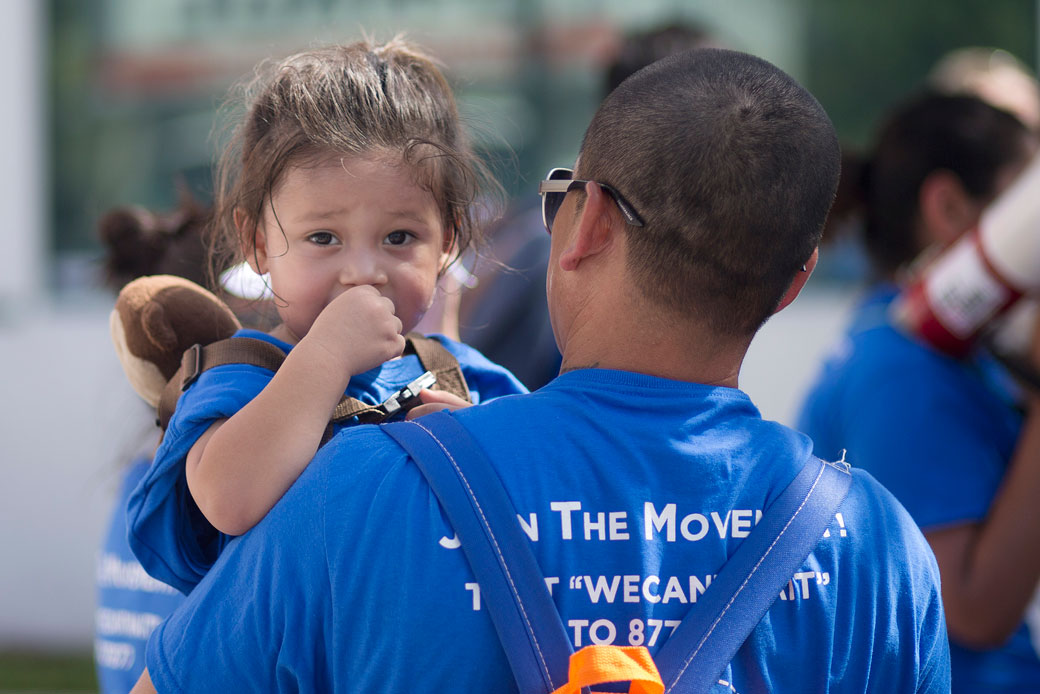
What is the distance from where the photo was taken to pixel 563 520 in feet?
4.17

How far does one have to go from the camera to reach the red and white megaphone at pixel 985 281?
93.4 inches

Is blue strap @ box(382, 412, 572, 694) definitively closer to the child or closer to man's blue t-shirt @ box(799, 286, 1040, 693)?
the child

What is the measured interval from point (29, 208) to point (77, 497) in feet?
5.02

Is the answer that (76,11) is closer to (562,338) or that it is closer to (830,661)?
(562,338)

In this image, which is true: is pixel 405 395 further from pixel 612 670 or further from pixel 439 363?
pixel 612 670

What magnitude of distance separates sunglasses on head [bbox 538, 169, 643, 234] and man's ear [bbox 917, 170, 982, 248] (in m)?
1.75

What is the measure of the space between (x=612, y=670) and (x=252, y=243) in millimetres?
899

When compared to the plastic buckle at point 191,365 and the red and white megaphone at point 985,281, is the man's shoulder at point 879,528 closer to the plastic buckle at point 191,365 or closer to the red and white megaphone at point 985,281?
the plastic buckle at point 191,365

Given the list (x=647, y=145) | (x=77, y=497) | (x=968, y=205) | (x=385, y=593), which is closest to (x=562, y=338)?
(x=647, y=145)

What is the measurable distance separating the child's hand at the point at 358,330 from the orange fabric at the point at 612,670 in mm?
495

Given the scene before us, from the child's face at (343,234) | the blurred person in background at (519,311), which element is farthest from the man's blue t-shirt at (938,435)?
the child's face at (343,234)

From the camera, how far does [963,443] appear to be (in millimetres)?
2453

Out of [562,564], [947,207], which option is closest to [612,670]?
[562,564]

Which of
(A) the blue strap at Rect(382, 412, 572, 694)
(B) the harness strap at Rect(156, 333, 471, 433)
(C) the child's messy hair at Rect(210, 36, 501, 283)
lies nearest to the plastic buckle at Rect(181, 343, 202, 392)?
(B) the harness strap at Rect(156, 333, 471, 433)
